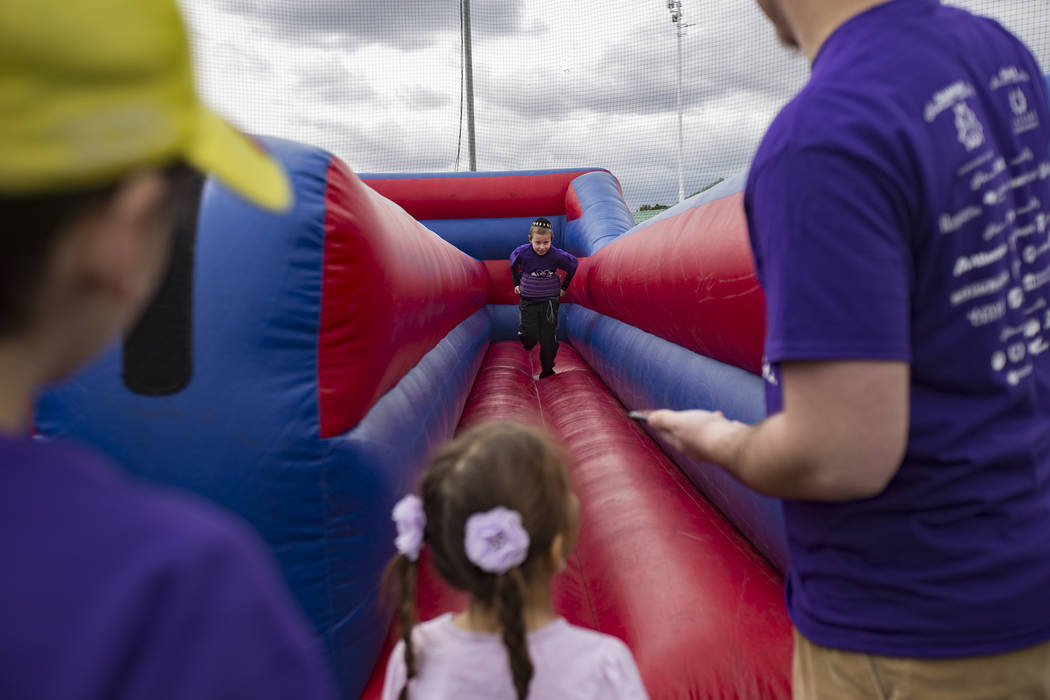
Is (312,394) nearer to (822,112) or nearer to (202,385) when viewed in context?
(202,385)

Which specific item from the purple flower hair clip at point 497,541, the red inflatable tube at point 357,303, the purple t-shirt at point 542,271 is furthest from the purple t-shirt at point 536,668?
the purple t-shirt at point 542,271

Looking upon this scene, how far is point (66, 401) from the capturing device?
4.24 feet

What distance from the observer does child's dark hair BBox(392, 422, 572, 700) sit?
96cm

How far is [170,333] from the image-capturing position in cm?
125

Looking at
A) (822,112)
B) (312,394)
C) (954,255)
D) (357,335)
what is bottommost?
(312,394)

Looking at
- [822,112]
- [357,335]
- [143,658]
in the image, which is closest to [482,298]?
[357,335]

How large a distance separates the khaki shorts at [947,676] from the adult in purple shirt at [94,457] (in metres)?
0.64

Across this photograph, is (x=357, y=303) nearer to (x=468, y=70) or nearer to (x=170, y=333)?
(x=170, y=333)

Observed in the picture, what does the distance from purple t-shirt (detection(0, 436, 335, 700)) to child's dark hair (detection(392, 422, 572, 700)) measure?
2.00 feet

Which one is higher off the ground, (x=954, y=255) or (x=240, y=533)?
(x=954, y=255)

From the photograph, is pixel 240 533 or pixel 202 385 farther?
pixel 202 385

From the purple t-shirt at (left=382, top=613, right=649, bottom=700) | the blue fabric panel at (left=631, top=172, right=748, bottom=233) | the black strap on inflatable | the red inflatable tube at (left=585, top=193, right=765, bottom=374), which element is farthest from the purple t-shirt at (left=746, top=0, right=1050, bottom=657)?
the blue fabric panel at (left=631, top=172, right=748, bottom=233)

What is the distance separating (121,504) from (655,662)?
129 cm

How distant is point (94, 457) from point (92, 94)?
183 millimetres
